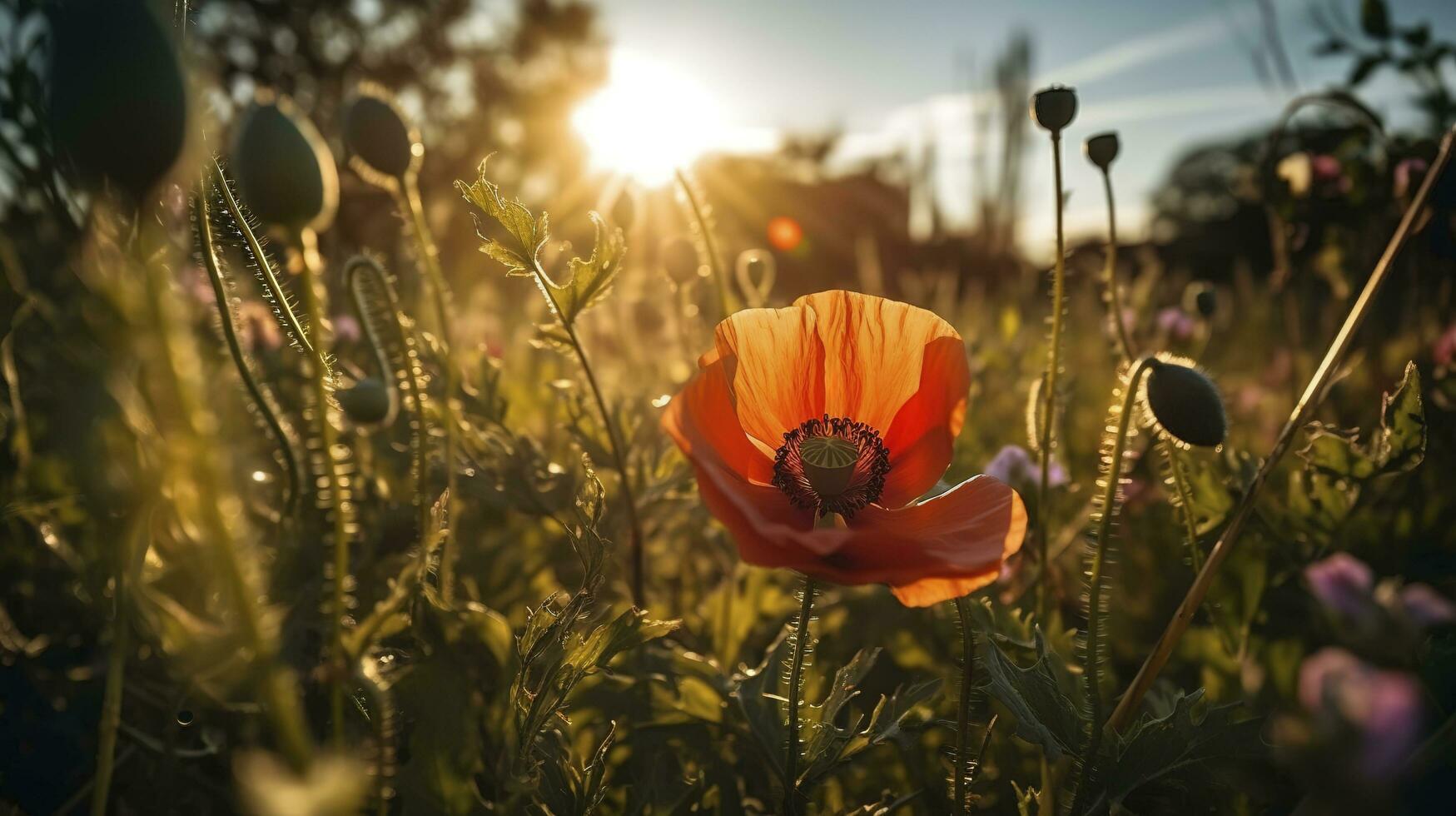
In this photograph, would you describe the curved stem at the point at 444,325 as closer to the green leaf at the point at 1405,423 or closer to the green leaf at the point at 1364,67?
the green leaf at the point at 1405,423

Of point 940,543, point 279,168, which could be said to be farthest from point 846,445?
point 279,168

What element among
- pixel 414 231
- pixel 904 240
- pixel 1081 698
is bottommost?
pixel 1081 698

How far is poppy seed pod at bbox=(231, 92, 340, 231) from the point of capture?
2.16 feet

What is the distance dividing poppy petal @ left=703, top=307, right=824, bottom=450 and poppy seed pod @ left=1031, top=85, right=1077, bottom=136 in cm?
36

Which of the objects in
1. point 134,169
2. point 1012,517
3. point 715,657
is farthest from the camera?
point 715,657

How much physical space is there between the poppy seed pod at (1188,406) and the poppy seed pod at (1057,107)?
33 cm

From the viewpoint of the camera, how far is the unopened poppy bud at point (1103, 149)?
118 cm

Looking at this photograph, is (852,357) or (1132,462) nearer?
(852,357)

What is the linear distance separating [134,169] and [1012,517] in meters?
0.66

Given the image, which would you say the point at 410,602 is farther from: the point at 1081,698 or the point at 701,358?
the point at 1081,698

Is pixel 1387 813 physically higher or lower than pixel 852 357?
lower

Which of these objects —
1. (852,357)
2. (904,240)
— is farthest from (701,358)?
(904,240)

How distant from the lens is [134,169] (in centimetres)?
49

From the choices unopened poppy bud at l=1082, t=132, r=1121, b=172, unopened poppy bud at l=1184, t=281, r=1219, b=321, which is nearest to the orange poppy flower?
unopened poppy bud at l=1082, t=132, r=1121, b=172
